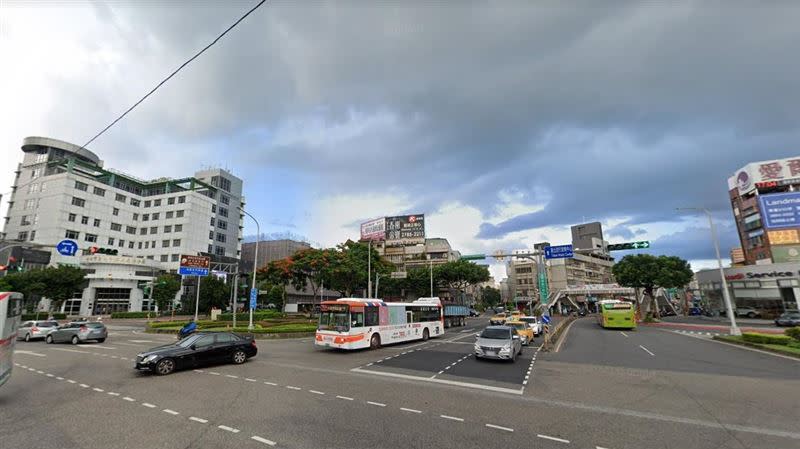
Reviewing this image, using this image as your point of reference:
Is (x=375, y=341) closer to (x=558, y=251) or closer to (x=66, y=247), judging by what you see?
(x=558, y=251)

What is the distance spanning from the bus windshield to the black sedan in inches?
173

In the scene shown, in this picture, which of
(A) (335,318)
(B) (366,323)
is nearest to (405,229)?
(B) (366,323)

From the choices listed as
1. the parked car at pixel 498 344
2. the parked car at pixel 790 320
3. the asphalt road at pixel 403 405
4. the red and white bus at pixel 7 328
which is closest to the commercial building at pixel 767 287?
the parked car at pixel 790 320

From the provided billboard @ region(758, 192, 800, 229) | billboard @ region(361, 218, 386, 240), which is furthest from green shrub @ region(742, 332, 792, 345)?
billboard @ region(361, 218, 386, 240)

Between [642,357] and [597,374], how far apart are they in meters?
6.66

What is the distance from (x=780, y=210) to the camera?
5303 cm

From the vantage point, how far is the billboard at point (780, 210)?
52.3m

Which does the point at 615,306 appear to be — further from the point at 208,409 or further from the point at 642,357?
the point at 208,409

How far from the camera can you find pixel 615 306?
37344mm

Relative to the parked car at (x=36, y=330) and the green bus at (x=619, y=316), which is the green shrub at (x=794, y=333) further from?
the parked car at (x=36, y=330)

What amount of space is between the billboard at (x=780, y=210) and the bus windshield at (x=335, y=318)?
69.2 metres

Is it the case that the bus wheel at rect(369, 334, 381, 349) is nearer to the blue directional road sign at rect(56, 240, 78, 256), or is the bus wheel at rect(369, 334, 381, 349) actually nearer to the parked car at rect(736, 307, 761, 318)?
the blue directional road sign at rect(56, 240, 78, 256)

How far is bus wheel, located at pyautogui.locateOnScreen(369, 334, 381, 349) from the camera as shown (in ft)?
69.2

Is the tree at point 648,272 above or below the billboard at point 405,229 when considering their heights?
below
